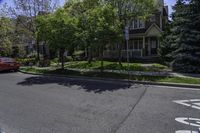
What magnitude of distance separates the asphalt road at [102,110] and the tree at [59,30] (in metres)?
7.82

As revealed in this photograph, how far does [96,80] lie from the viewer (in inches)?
722

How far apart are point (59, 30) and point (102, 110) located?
13.2 metres

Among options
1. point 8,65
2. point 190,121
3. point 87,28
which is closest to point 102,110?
point 190,121

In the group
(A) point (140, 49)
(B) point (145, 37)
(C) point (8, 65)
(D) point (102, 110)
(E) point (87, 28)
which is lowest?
(D) point (102, 110)

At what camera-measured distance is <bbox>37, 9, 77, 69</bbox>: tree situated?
2206 centimetres

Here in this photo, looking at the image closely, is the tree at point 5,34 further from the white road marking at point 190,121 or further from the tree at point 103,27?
the white road marking at point 190,121

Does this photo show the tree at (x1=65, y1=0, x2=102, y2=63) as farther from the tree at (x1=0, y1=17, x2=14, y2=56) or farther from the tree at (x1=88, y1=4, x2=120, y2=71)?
the tree at (x1=0, y1=17, x2=14, y2=56)

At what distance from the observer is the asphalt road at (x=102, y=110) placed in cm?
812

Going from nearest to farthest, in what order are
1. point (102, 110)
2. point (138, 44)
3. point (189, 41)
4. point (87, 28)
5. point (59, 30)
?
1. point (102, 110)
2. point (189, 41)
3. point (87, 28)
4. point (59, 30)
5. point (138, 44)

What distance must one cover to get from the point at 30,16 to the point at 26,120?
3305cm

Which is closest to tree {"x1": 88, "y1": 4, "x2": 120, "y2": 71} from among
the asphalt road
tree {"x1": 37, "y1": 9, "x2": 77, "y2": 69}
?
tree {"x1": 37, "y1": 9, "x2": 77, "y2": 69}

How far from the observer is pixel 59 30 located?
22.2 metres

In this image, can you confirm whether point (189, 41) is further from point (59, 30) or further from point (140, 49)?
point (140, 49)

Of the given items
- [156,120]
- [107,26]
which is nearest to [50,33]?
[107,26]
